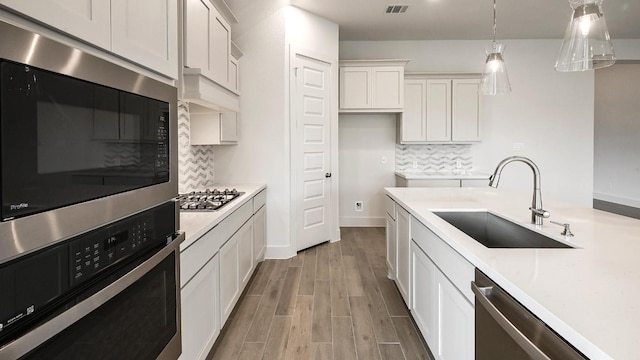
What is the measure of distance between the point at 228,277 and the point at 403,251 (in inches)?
50.9

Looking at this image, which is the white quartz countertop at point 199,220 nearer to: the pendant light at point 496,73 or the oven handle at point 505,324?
the oven handle at point 505,324

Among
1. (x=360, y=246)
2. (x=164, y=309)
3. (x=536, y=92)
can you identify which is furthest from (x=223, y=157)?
(x=536, y=92)

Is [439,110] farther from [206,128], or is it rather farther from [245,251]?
[245,251]

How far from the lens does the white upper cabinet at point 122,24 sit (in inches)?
31.9

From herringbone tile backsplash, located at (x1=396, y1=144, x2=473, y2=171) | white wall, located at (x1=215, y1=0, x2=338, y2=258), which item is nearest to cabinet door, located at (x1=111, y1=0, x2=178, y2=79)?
white wall, located at (x1=215, y1=0, x2=338, y2=258)

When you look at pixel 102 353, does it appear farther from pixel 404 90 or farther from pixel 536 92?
pixel 536 92

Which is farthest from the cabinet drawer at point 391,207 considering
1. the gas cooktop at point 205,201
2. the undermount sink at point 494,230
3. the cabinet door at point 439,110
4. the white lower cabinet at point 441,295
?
the cabinet door at point 439,110

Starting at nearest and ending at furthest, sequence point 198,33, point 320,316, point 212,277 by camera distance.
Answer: point 212,277, point 198,33, point 320,316

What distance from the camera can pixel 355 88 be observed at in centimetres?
508

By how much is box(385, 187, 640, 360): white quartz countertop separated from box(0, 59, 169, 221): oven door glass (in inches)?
45.3

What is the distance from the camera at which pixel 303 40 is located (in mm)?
4156

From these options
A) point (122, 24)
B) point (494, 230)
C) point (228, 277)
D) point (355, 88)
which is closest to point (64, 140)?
point (122, 24)

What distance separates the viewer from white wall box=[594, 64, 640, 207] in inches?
288

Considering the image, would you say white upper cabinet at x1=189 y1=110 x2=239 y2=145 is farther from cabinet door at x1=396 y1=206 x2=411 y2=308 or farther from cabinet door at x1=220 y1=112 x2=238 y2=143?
cabinet door at x1=396 y1=206 x2=411 y2=308
